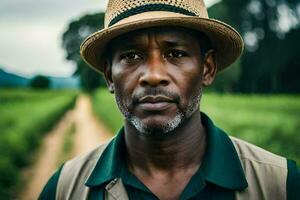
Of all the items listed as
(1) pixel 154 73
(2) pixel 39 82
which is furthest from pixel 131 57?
(2) pixel 39 82

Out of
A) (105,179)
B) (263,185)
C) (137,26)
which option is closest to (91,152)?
(105,179)

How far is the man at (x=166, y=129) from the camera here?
2414mm

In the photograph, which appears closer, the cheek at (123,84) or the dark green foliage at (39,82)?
the cheek at (123,84)

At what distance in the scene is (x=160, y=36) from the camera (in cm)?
249

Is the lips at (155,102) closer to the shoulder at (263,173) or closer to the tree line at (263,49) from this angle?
the shoulder at (263,173)

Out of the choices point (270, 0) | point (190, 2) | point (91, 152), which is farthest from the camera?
point (270, 0)

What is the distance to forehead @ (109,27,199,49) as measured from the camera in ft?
8.18

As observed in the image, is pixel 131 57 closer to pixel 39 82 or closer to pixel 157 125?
pixel 157 125

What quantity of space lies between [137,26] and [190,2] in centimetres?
32

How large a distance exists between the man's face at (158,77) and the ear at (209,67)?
12 centimetres

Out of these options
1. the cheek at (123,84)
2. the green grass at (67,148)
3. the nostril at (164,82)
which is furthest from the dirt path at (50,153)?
the nostril at (164,82)

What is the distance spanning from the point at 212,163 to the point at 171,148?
26 centimetres

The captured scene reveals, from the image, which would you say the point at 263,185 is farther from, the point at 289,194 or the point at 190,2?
the point at 190,2

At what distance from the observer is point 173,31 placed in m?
2.51
